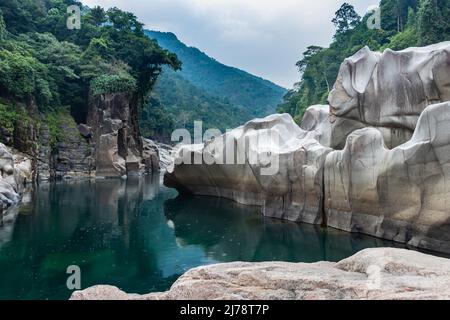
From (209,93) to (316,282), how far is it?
331 ft

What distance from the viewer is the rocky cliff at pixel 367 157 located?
365 inches

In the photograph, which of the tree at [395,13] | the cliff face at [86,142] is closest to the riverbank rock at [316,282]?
the cliff face at [86,142]

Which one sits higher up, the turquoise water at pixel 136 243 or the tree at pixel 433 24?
the tree at pixel 433 24

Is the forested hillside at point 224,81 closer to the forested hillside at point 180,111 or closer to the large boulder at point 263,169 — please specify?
the forested hillside at point 180,111

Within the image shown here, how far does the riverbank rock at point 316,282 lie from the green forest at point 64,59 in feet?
79.9

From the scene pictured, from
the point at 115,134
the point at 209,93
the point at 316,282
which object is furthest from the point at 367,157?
the point at 209,93

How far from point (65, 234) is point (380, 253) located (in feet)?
34.1

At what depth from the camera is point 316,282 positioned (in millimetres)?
3980

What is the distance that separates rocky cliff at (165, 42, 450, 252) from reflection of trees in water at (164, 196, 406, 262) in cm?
65

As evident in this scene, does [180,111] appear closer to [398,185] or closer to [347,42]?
[347,42]

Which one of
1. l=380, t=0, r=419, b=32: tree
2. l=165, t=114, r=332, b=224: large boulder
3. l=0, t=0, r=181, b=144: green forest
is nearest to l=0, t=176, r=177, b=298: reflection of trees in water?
l=165, t=114, r=332, b=224: large boulder

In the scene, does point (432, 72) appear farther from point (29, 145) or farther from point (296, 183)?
point (29, 145)

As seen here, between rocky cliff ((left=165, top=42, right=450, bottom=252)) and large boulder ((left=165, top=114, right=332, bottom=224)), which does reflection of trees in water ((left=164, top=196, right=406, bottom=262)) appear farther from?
large boulder ((left=165, top=114, right=332, bottom=224))
